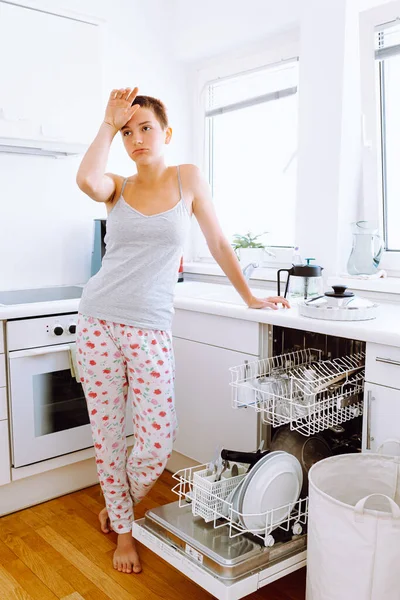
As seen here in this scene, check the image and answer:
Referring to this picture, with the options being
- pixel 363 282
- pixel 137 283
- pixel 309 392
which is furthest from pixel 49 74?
pixel 309 392

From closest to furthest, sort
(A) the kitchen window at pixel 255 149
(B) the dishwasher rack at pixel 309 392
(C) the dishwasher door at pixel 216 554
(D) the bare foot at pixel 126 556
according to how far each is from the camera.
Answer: (C) the dishwasher door at pixel 216 554, (B) the dishwasher rack at pixel 309 392, (D) the bare foot at pixel 126 556, (A) the kitchen window at pixel 255 149

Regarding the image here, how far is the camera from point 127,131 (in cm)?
192

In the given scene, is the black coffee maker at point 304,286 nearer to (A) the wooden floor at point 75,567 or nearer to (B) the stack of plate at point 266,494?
(B) the stack of plate at point 266,494

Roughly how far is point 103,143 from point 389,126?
132cm

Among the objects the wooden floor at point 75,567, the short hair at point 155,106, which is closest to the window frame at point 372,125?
the short hair at point 155,106

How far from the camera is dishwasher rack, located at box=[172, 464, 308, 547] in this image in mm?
1701

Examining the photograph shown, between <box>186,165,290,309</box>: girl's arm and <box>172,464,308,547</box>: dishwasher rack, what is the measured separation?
63cm

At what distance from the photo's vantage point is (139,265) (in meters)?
1.92

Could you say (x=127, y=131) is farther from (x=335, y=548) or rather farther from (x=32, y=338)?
(x=335, y=548)

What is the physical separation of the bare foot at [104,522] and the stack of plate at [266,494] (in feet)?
2.28

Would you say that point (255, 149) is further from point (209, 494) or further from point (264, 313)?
point (209, 494)

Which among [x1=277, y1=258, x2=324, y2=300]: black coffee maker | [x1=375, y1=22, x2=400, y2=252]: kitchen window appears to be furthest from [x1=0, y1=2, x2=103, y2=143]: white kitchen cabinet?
[x1=375, y1=22, x2=400, y2=252]: kitchen window

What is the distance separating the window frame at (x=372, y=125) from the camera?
7.93 ft

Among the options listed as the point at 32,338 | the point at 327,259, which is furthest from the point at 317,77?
the point at 32,338
